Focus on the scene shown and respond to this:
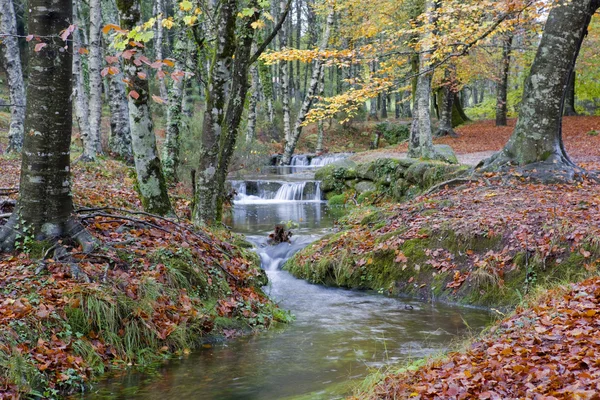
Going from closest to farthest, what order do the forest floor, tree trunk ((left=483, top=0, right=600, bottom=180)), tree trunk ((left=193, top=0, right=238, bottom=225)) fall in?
the forest floor → tree trunk ((left=193, top=0, right=238, bottom=225)) → tree trunk ((left=483, top=0, right=600, bottom=180))

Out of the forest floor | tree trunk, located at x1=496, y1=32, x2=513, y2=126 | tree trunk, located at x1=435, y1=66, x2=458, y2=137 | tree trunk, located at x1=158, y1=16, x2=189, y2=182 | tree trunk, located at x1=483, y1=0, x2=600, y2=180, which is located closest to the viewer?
the forest floor

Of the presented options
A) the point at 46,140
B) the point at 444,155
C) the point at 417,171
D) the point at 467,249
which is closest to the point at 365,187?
the point at 417,171

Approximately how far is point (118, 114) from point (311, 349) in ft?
47.1

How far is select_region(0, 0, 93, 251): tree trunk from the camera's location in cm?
553

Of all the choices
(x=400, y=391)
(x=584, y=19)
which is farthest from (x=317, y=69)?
(x=400, y=391)

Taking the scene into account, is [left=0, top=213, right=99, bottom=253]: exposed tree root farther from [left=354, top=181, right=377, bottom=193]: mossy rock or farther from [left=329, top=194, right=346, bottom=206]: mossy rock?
[left=329, top=194, right=346, bottom=206]: mossy rock

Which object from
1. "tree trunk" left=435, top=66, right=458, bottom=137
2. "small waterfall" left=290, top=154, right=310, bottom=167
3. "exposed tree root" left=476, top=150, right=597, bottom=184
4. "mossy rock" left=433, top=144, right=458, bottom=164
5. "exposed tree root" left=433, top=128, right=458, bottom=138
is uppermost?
"tree trunk" left=435, top=66, right=458, bottom=137

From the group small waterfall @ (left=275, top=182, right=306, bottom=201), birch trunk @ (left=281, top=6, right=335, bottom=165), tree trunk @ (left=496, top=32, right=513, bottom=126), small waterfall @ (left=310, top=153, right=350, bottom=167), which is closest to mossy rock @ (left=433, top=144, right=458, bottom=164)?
birch trunk @ (left=281, top=6, right=335, bottom=165)

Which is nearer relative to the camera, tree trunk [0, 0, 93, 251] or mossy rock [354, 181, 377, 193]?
tree trunk [0, 0, 93, 251]

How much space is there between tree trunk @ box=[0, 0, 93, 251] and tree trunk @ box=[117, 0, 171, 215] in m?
2.17

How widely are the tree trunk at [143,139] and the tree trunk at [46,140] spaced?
2170mm

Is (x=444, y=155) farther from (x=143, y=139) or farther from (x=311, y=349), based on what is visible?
(x=311, y=349)

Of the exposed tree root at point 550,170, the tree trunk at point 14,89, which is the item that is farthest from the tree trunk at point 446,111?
the tree trunk at point 14,89

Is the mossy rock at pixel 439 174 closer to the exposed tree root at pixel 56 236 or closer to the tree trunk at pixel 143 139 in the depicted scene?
the tree trunk at pixel 143 139
